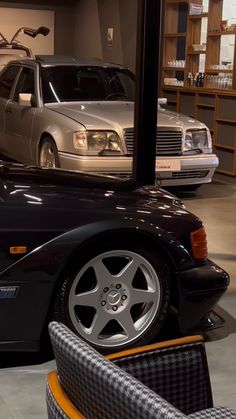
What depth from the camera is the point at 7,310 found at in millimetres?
3361

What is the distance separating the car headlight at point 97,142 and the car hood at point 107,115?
8 centimetres

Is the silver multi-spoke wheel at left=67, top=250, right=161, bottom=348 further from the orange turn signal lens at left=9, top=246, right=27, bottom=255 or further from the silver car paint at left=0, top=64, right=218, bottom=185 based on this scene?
the silver car paint at left=0, top=64, right=218, bottom=185

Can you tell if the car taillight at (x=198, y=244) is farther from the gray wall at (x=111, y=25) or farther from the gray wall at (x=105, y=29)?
the gray wall at (x=111, y=25)

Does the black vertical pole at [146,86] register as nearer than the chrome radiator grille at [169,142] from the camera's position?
Yes

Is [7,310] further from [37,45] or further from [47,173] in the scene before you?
[37,45]

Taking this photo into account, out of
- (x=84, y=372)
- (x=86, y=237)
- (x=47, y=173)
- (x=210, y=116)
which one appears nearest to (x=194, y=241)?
(x=86, y=237)

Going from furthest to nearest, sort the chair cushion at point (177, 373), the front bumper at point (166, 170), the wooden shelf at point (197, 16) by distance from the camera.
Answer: the wooden shelf at point (197, 16) < the front bumper at point (166, 170) < the chair cushion at point (177, 373)

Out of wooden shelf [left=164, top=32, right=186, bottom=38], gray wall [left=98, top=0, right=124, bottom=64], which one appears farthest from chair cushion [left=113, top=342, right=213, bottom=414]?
gray wall [left=98, top=0, right=124, bottom=64]

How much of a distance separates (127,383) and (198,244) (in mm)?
2349

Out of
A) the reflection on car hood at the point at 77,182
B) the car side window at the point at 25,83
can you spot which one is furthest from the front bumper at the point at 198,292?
the car side window at the point at 25,83

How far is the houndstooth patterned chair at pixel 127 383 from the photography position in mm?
1479

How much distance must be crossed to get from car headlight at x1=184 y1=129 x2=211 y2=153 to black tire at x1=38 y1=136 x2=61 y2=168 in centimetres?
153

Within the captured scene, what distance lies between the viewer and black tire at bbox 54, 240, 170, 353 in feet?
11.5

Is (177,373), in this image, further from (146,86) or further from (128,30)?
(128,30)
